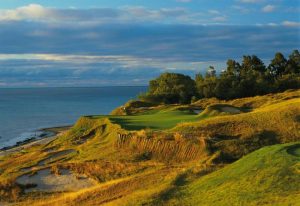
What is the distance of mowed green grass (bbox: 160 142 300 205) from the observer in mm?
15195

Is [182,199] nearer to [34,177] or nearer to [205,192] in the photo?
[205,192]

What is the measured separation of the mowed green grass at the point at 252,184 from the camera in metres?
15.2

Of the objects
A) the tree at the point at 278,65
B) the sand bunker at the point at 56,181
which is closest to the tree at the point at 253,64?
the tree at the point at 278,65

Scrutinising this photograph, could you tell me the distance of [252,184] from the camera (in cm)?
1644

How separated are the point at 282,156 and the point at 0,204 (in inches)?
465

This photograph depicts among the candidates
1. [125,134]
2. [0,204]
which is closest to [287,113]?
[125,134]

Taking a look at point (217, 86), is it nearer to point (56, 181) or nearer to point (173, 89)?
point (173, 89)

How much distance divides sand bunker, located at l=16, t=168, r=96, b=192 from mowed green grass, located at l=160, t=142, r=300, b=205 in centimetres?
694

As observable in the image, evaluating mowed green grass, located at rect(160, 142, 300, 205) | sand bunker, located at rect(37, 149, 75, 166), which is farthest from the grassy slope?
mowed green grass, located at rect(160, 142, 300, 205)

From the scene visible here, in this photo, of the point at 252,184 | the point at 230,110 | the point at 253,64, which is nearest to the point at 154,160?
the point at 252,184

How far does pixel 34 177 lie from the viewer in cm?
2538

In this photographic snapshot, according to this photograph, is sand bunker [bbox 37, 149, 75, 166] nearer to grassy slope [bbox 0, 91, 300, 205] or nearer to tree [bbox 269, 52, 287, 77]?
grassy slope [bbox 0, 91, 300, 205]

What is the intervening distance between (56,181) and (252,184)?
36.5ft

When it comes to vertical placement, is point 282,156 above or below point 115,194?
above
